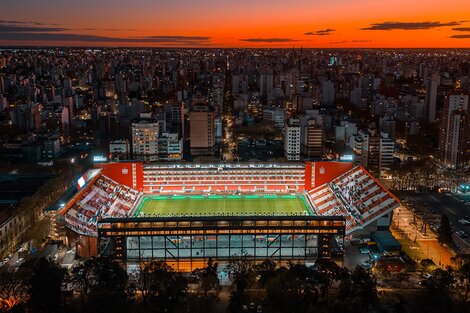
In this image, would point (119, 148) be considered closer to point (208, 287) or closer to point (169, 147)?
point (169, 147)

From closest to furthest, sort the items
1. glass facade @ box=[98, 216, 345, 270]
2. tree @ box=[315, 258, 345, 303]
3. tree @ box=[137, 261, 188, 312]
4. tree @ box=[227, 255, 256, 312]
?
tree @ box=[137, 261, 188, 312] → tree @ box=[227, 255, 256, 312] → tree @ box=[315, 258, 345, 303] → glass facade @ box=[98, 216, 345, 270]

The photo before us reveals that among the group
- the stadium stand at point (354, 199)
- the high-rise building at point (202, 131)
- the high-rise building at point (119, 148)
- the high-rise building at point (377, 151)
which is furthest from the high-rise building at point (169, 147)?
the stadium stand at point (354, 199)

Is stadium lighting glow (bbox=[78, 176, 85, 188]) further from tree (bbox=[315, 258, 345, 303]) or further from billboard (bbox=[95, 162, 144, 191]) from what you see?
tree (bbox=[315, 258, 345, 303])

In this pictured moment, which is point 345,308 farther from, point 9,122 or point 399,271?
point 9,122

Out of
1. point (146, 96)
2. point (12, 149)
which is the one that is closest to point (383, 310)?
point (12, 149)

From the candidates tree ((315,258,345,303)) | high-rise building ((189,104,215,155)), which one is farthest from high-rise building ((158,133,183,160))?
tree ((315,258,345,303))

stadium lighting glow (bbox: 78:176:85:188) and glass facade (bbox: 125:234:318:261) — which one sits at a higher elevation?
stadium lighting glow (bbox: 78:176:85:188)

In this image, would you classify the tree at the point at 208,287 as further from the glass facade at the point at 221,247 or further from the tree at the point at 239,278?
the glass facade at the point at 221,247
